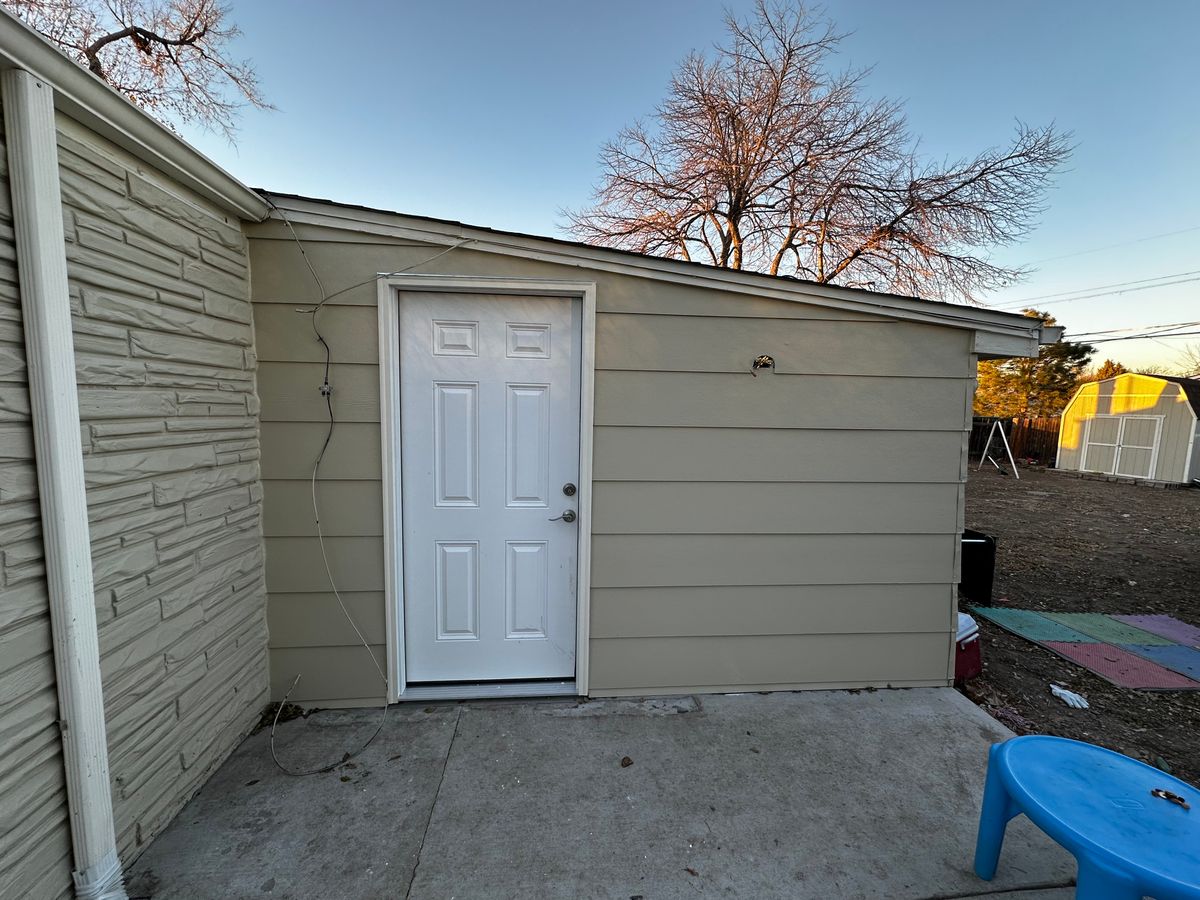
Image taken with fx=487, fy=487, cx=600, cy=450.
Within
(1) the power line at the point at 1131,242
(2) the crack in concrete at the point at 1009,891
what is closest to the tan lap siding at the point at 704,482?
(2) the crack in concrete at the point at 1009,891

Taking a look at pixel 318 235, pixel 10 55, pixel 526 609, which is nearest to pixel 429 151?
pixel 318 235

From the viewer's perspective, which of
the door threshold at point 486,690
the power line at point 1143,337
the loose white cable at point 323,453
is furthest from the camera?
the power line at point 1143,337

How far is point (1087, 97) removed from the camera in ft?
19.9

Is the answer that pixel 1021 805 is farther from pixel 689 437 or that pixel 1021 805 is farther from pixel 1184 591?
pixel 1184 591

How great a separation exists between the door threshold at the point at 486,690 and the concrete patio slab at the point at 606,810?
5 centimetres

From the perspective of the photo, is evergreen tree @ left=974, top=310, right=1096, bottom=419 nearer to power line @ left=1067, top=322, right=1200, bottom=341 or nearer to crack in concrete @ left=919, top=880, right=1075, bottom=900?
power line @ left=1067, top=322, right=1200, bottom=341

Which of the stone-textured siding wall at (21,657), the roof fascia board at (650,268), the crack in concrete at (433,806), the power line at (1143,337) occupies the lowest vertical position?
the crack in concrete at (433,806)

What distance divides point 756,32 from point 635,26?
2573mm

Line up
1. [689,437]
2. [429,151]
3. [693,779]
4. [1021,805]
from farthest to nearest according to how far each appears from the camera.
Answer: [429,151] → [689,437] → [693,779] → [1021,805]

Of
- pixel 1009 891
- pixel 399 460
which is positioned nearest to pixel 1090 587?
pixel 1009 891

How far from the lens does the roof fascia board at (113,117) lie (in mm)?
1144

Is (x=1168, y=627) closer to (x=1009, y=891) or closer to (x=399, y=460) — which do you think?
(x=1009, y=891)

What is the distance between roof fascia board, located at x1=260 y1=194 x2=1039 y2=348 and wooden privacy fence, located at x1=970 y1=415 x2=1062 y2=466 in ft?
46.3

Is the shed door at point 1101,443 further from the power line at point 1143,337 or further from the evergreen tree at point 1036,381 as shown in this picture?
the evergreen tree at point 1036,381
